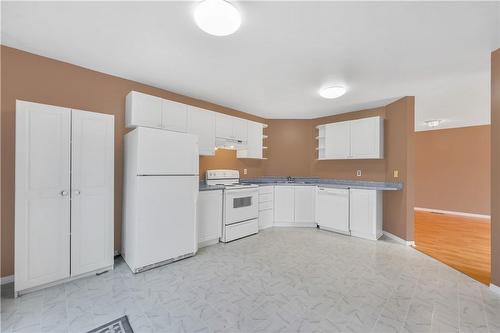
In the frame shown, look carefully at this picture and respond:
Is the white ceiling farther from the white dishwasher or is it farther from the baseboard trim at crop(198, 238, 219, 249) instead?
the baseboard trim at crop(198, 238, 219, 249)

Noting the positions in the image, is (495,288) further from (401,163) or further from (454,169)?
(454,169)

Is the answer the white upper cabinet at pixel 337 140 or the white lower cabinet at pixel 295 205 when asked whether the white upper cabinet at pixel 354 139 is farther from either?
the white lower cabinet at pixel 295 205

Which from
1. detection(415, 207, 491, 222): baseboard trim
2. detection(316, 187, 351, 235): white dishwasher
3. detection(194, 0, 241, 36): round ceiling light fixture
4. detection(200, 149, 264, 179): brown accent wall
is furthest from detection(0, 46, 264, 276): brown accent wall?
detection(415, 207, 491, 222): baseboard trim

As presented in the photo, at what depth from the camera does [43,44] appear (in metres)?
2.34

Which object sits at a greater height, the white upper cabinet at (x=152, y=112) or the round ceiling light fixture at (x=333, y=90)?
the round ceiling light fixture at (x=333, y=90)

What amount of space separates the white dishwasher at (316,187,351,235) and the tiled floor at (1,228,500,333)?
1143mm

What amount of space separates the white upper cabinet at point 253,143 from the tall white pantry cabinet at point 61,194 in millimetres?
2605

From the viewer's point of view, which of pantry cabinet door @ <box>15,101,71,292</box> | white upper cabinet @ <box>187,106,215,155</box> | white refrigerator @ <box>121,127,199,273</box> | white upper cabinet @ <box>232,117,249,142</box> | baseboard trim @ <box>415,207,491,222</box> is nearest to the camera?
pantry cabinet door @ <box>15,101,71,292</box>

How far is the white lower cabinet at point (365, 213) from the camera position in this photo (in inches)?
155

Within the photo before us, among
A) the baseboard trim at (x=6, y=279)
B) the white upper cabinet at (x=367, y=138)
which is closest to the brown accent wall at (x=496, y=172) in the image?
the white upper cabinet at (x=367, y=138)

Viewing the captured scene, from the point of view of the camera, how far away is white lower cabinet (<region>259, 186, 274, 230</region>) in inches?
181

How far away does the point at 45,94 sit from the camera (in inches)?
103

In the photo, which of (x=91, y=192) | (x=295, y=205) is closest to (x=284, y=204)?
(x=295, y=205)

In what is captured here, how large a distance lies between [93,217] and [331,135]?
4398mm
